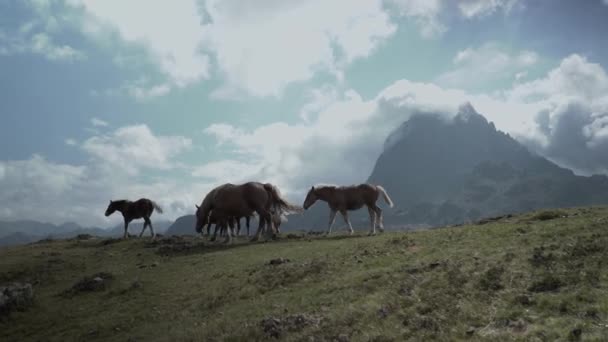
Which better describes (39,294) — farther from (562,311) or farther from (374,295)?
(562,311)

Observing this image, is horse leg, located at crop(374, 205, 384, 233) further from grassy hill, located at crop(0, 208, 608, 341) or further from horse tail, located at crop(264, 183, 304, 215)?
grassy hill, located at crop(0, 208, 608, 341)

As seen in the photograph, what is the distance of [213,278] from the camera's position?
21.0 m

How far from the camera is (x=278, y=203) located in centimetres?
3509

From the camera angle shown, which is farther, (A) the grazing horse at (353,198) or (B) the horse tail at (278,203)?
(B) the horse tail at (278,203)

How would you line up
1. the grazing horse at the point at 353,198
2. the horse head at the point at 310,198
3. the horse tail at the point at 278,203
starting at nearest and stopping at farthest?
the grazing horse at the point at 353,198
the horse tail at the point at 278,203
the horse head at the point at 310,198

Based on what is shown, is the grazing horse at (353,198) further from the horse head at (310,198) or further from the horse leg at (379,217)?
the horse head at (310,198)

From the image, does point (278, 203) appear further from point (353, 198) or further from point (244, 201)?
point (353, 198)

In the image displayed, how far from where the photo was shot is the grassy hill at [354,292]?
10414 millimetres

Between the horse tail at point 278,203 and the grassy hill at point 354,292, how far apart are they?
666cm

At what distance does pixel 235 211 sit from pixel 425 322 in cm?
2402

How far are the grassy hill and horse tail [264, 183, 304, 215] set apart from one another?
6661 mm

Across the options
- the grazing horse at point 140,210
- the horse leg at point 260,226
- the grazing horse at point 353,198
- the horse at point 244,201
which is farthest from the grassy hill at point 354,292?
the grazing horse at point 140,210

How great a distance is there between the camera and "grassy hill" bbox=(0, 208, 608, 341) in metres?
10.4

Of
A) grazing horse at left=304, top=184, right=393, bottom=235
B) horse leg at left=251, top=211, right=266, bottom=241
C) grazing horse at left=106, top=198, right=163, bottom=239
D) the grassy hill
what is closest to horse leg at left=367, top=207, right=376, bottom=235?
grazing horse at left=304, top=184, right=393, bottom=235
